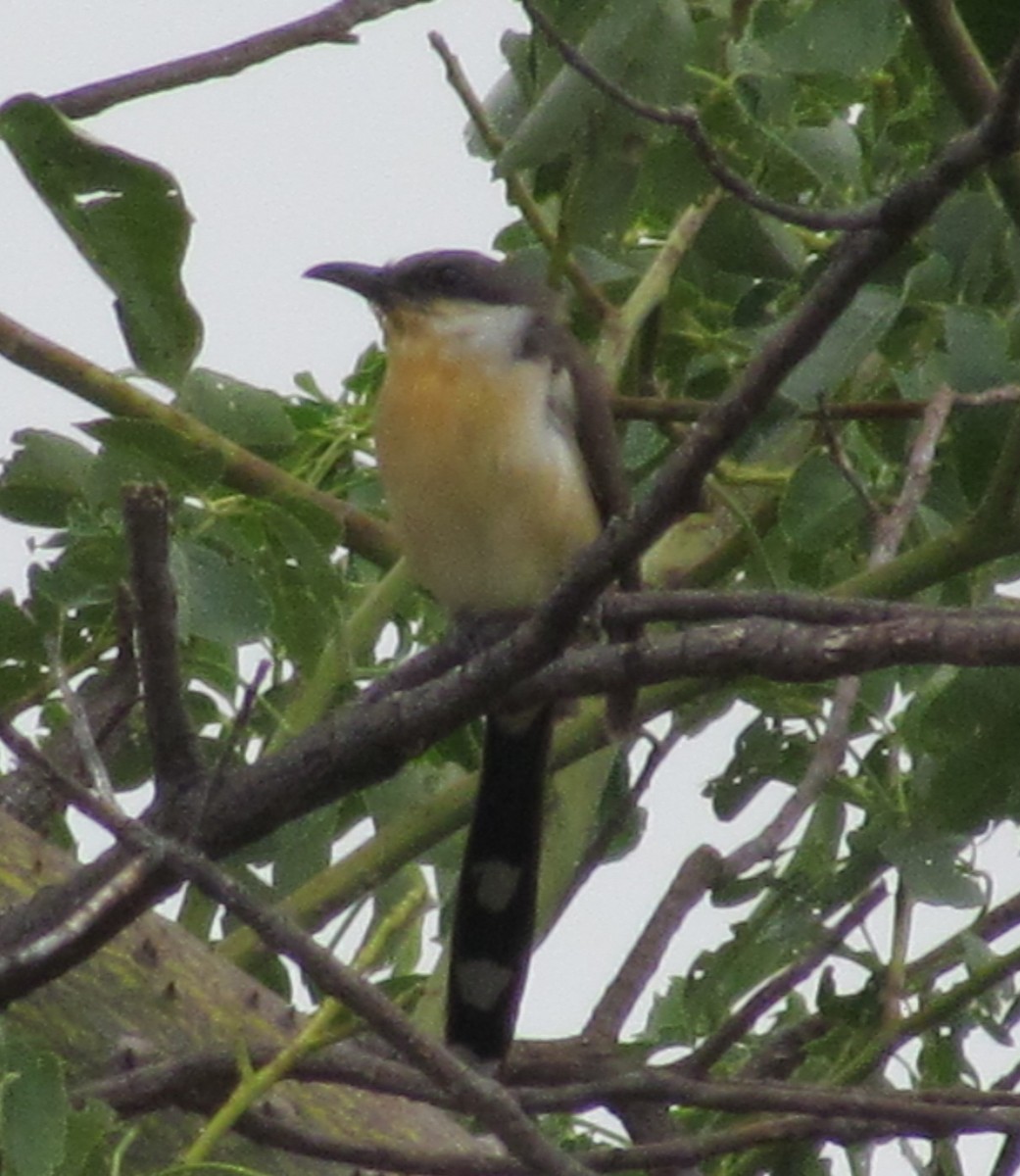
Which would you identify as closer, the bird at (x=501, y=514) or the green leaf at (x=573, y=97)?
the green leaf at (x=573, y=97)

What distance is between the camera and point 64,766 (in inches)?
137

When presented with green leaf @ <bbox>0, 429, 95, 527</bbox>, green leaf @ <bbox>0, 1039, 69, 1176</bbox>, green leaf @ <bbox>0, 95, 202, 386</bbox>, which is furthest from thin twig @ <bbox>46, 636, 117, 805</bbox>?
green leaf @ <bbox>0, 429, 95, 527</bbox>

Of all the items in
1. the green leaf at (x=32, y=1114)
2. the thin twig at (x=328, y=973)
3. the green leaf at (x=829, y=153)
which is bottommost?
the green leaf at (x=32, y=1114)

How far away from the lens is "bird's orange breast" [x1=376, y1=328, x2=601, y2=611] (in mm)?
3791

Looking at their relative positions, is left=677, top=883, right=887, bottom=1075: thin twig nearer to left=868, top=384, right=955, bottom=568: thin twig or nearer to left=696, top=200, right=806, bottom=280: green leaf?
left=868, top=384, right=955, bottom=568: thin twig

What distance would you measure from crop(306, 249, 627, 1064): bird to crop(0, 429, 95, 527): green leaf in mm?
757

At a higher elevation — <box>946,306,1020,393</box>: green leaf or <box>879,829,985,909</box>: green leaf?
<box>946,306,1020,393</box>: green leaf

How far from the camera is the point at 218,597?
300 cm

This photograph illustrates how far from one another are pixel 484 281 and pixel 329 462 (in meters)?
0.55

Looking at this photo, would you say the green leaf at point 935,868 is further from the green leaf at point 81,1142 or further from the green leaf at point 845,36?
the green leaf at point 81,1142

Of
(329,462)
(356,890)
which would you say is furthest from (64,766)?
(329,462)

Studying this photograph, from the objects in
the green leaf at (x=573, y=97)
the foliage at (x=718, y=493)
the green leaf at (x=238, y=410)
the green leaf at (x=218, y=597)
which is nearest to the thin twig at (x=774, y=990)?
the foliage at (x=718, y=493)

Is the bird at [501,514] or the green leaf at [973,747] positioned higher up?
the bird at [501,514]

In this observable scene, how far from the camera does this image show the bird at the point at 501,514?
3.77 meters
